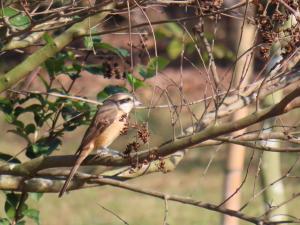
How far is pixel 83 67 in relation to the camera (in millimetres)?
A: 5109

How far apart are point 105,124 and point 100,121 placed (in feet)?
0.92

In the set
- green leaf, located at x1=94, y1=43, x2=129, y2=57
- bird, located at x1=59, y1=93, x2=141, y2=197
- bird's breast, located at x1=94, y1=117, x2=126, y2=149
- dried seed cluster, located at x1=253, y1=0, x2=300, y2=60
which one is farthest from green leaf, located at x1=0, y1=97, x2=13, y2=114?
dried seed cluster, located at x1=253, y1=0, x2=300, y2=60

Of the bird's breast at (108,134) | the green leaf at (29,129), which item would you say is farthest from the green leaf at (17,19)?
the bird's breast at (108,134)

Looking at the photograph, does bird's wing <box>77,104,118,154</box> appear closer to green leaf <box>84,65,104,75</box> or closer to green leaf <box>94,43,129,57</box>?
green leaf <box>84,65,104,75</box>

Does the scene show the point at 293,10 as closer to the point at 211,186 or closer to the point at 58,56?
the point at 58,56

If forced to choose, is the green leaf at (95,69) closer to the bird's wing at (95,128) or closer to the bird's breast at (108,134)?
the bird's wing at (95,128)

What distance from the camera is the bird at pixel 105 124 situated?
16.3 ft

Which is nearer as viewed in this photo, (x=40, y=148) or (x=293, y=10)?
Result: (x=293, y=10)

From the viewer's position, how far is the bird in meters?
4.96

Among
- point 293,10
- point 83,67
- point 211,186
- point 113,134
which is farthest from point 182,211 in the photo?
point 293,10

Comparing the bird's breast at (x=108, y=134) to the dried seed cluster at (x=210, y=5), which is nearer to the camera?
the dried seed cluster at (x=210, y=5)

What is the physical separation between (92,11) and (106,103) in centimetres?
102

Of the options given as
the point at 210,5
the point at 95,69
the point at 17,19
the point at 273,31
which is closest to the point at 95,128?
the point at 95,69

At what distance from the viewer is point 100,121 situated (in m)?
5.26
